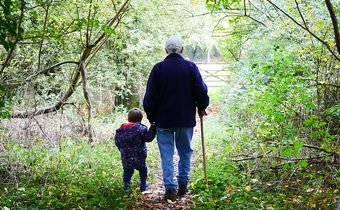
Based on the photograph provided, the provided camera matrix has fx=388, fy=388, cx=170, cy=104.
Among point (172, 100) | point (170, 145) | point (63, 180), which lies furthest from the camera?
point (63, 180)

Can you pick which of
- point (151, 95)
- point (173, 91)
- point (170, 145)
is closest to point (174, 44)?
point (173, 91)

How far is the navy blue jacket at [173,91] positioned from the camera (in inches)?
202

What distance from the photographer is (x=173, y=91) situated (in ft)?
16.9

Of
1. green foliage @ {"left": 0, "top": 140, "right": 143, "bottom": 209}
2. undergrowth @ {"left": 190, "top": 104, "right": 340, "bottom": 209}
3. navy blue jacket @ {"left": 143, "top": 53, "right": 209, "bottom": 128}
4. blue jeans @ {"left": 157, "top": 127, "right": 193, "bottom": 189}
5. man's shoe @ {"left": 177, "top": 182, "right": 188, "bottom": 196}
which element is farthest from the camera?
man's shoe @ {"left": 177, "top": 182, "right": 188, "bottom": 196}

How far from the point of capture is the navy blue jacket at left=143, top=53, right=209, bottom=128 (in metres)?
5.13

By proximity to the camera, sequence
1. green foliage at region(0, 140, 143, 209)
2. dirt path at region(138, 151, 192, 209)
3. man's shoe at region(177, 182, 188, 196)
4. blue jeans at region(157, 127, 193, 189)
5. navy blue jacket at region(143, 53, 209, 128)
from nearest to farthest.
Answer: green foliage at region(0, 140, 143, 209) < dirt path at region(138, 151, 192, 209) < navy blue jacket at region(143, 53, 209, 128) < blue jeans at region(157, 127, 193, 189) < man's shoe at region(177, 182, 188, 196)

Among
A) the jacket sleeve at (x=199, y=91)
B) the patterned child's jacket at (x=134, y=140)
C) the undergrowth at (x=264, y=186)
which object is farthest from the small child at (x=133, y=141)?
the undergrowth at (x=264, y=186)

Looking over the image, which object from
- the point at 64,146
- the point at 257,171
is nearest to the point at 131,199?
the point at 257,171

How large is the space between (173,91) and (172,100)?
120mm

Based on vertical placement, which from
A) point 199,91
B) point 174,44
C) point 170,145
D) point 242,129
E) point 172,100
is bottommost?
point 242,129

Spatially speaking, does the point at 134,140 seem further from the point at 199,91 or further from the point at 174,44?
the point at 174,44

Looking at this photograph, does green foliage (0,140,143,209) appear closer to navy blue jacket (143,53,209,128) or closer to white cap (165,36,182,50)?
navy blue jacket (143,53,209,128)

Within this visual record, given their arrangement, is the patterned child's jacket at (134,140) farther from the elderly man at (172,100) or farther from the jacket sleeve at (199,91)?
the jacket sleeve at (199,91)

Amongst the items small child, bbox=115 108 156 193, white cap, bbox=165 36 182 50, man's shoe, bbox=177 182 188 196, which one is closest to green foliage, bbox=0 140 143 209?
small child, bbox=115 108 156 193
